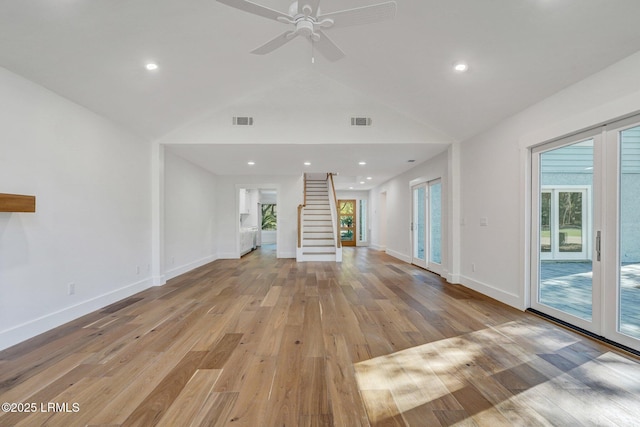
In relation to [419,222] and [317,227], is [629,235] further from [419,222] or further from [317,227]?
[317,227]

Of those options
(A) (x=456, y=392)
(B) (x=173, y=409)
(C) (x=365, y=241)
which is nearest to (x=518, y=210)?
(A) (x=456, y=392)

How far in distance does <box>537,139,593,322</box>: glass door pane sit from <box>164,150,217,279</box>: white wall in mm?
5802

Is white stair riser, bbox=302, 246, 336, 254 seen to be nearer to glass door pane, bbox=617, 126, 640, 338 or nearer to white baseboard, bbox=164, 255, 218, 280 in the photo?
white baseboard, bbox=164, 255, 218, 280

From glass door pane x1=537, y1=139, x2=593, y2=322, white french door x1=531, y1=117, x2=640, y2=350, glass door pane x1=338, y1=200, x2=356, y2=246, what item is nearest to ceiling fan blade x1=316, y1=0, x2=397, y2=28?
white french door x1=531, y1=117, x2=640, y2=350

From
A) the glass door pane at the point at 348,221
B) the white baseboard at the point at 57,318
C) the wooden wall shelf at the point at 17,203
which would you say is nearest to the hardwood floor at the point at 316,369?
the white baseboard at the point at 57,318

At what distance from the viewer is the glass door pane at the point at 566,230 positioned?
2.90m

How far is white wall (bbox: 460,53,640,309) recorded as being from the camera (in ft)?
8.43

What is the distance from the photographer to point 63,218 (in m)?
3.09

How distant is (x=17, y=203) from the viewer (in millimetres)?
2461

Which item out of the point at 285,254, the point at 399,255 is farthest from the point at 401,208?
the point at 285,254

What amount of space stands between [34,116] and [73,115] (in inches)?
18.7

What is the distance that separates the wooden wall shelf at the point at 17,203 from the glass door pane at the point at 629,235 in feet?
17.2

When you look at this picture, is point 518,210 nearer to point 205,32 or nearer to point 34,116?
point 205,32

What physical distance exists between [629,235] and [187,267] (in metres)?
6.78
